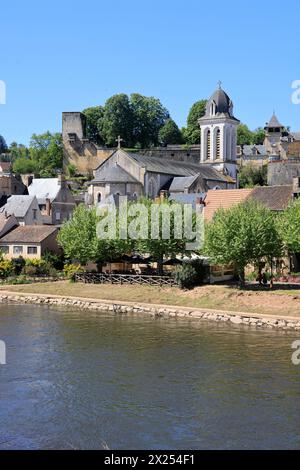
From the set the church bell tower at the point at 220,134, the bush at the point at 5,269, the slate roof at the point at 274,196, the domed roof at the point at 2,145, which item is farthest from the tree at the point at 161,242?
the domed roof at the point at 2,145

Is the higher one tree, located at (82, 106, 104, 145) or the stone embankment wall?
tree, located at (82, 106, 104, 145)

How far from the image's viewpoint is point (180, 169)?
8144 cm

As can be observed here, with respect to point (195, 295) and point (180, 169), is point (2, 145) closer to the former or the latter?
point (180, 169)

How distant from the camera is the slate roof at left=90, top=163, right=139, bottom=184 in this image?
72062 millimetres

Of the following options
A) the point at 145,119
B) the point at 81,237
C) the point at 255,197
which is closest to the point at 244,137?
the point at 145,119

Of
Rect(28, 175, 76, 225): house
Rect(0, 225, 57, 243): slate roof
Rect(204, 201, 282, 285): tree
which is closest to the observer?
Rect(204, 201, 282, 285): tree

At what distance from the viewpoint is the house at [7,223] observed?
6172cm

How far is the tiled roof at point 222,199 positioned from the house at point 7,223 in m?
18.1

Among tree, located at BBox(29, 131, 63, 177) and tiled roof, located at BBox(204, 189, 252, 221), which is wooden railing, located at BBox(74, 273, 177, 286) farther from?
tree, located at BBox(29, 131, 63, 177)

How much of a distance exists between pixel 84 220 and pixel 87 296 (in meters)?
7.65

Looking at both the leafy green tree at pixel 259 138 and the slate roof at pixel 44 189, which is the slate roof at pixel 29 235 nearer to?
the slate roof at pixel 44 189

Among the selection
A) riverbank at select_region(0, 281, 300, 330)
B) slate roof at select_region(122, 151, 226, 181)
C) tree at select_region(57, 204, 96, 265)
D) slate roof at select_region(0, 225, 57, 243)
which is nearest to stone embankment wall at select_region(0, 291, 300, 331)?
riverbank at select_region(0, 281, 300, 330)

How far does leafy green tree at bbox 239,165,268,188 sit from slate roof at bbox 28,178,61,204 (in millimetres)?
31401

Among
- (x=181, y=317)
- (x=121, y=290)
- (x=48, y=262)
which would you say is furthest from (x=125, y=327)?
(x=48, y=262)
